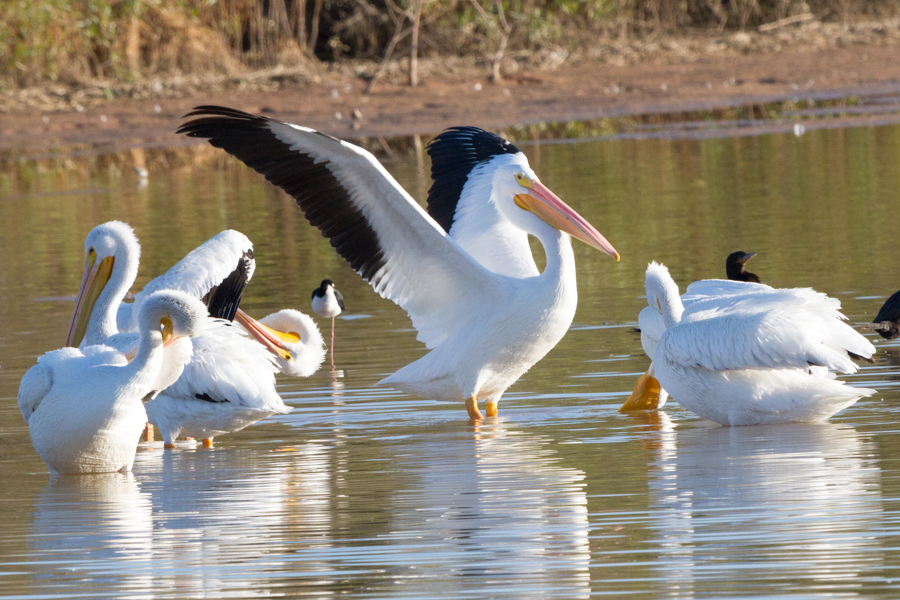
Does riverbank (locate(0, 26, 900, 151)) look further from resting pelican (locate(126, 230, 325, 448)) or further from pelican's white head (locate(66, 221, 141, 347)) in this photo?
pelican's white head (locate(66, 221, 141, 347))

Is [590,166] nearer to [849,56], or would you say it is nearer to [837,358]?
[849,56]

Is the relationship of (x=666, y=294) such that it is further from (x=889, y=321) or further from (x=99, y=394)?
(x=99, y=394)

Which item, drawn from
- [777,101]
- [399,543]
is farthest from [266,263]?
[777,101]

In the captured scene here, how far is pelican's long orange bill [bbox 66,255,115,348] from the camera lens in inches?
238

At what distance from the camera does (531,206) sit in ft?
20.5

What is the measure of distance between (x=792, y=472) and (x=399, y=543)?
1351 millimetres

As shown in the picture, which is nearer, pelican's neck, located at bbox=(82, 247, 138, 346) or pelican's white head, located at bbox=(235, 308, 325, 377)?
pelican's neck, located at bbox=(82, 247, 138, 346)

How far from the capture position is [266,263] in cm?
1088

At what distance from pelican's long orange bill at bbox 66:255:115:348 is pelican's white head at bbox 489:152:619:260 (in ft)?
5.61

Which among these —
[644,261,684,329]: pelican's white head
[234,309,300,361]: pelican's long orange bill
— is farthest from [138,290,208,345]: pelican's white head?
[644,261,684,329]: pelican's white head

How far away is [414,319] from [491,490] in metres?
2.04

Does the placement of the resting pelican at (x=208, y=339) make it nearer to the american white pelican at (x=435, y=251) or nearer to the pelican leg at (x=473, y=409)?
the american white pelican at (x=435, y=251)

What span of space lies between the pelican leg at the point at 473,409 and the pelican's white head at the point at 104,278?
4.91 ft

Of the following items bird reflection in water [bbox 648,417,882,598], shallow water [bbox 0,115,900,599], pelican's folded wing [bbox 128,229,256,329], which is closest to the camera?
bird reflection in water [bbox 648,417,882,598]
